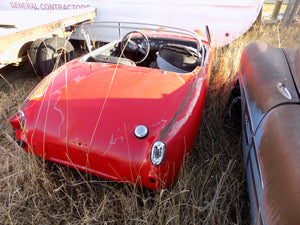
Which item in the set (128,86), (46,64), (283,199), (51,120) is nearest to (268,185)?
(283,199)

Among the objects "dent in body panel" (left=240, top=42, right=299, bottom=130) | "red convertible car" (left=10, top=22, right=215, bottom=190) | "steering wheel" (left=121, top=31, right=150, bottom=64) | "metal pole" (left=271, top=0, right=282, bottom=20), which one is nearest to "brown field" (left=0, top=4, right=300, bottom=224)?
"red convertible car" (left=10, top=22, right=215, bottom=190)

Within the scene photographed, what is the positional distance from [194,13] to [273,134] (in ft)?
12.7

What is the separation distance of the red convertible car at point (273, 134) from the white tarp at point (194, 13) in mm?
2661

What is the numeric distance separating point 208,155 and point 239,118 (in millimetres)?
826

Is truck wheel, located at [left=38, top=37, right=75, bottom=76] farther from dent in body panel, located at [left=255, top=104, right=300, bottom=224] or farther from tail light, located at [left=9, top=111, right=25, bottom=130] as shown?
dent in body panel, located at [left=255, top=104, right=300, bottom=224]

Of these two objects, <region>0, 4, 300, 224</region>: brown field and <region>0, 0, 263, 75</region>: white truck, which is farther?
<region>0, 0, 263, 75</region>: white truck

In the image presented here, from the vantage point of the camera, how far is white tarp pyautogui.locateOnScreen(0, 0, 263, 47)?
4.19 m

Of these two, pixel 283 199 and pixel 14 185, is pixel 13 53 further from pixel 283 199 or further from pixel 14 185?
pixel 283 199

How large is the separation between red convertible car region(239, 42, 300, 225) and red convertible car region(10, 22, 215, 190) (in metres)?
0.44

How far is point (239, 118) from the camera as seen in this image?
103 inches

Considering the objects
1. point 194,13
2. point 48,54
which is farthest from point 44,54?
point 194,13

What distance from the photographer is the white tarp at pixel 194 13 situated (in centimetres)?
419

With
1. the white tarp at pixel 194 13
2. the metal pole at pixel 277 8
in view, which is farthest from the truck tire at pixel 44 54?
the metal pole at pixel 277 8

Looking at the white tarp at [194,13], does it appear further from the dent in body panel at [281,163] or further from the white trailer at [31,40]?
the dent in body panel at [281,163]
